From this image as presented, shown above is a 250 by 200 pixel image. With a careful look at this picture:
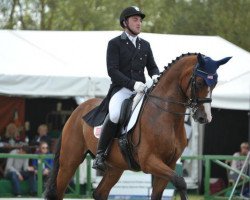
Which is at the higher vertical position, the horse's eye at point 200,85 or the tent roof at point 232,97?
the horse's eye at point 200,85

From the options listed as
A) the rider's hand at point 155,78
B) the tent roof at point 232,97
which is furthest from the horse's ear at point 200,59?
the tent roof at point 232,97

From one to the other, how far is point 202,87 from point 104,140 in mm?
1625

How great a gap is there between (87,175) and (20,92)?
213 centimetres

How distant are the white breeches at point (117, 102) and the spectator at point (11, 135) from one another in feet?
28.9

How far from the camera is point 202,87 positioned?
31.6 ft

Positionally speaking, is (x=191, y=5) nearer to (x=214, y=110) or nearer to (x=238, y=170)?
(x=214, y=110)

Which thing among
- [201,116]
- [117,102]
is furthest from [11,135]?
[201,116]

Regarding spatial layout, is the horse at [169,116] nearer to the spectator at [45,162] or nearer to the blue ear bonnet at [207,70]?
the blue ear bonnet at [207,70]

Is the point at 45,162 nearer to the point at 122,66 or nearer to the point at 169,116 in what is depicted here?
the point at 122,66

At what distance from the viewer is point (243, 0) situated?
83.3 ft

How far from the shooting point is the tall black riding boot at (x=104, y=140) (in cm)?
1054

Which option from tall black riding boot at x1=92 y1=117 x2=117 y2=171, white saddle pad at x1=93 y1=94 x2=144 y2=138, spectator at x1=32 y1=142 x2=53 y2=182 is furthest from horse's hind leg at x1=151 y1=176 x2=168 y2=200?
spectator at x1=32 y1=142 x2=53 y2=182

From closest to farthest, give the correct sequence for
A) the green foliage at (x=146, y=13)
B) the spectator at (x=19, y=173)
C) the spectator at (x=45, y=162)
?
the spectator at (x=45, y=162), the spectator at (x=19, y=173), the green foliage at (x=146, y=13)

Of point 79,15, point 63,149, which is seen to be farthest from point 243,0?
point 63,149
